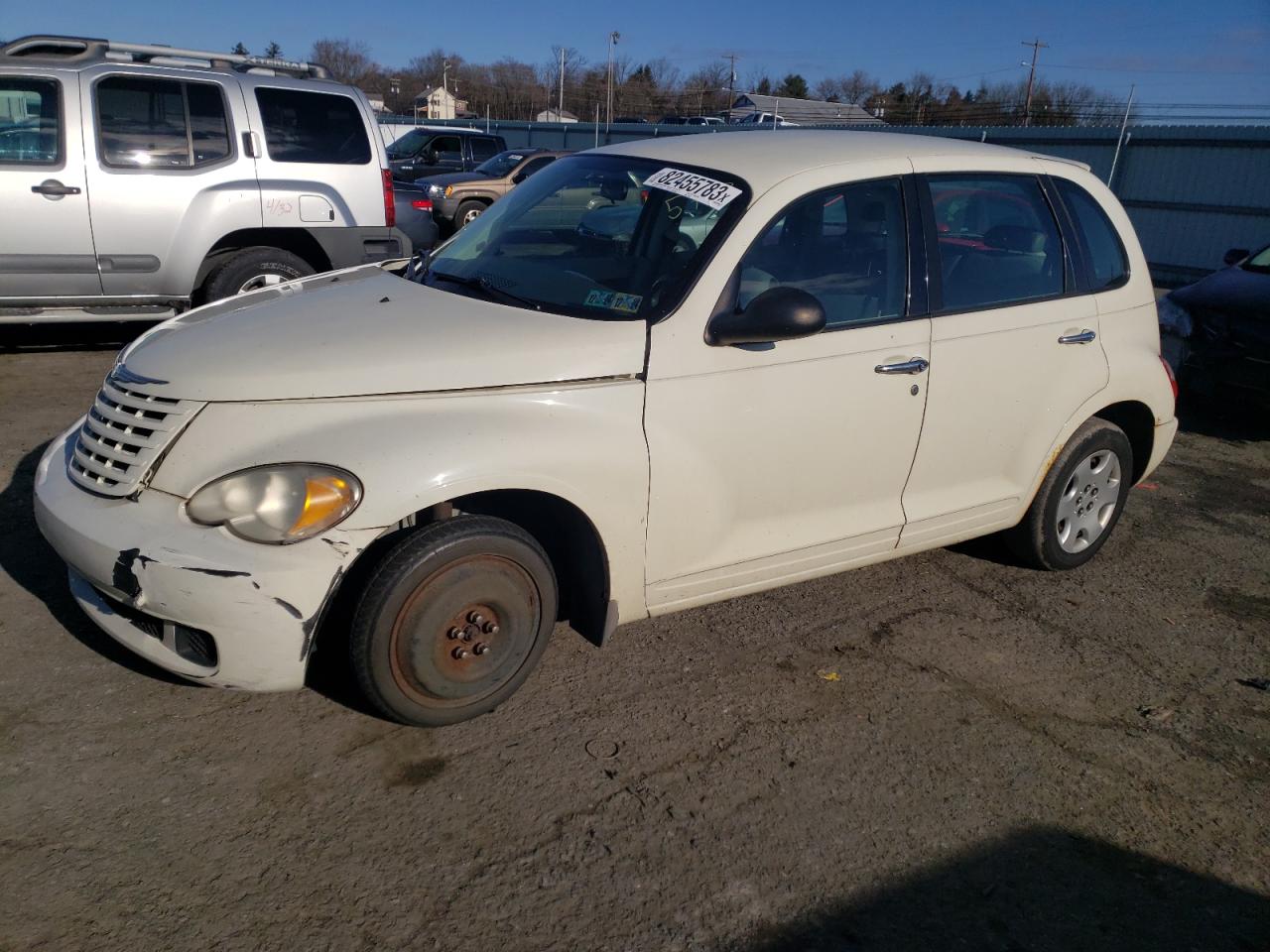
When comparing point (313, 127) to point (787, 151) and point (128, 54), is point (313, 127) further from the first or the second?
point (787, 151)

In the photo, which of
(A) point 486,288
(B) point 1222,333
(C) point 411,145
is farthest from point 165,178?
(C) point 411,145

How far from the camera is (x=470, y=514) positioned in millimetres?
3172

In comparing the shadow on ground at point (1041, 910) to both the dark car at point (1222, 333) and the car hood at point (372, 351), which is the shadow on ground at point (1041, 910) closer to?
the car hood at point (372, 351)

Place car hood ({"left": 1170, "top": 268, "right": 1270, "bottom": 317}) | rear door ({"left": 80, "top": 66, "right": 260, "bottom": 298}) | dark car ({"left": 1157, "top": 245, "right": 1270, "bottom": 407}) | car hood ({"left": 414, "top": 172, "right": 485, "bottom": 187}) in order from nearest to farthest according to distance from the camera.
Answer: rear door ({"left": 80, "top": 66, "right": 260, "bottom": 298}), dark car ({"left": 1157, "top": 245, "right": 1270, "bottom": 407}), car hood ({"left": 1170, "top": 268, "right": 1270, "bottom": 317}), car hood ({"left": 414, "top": 172, "right": 485, "bottom": 187})

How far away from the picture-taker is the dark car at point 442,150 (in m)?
19.8

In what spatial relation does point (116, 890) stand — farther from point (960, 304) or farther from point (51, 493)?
point (960, 304)

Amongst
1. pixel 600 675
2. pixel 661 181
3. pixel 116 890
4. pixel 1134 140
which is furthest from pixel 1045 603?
pixel 1134 140

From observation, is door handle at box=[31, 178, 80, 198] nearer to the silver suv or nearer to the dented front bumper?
the silver suv

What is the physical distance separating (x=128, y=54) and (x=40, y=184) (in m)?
1.25

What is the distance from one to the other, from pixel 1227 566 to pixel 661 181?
11.5ft

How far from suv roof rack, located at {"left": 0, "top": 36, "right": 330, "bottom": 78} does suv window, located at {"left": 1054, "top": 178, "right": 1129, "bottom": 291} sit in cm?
609

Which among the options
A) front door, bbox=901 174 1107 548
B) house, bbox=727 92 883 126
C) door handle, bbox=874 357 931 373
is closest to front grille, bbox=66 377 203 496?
door handle, bbox=874 357 931 373

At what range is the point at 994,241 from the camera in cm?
423

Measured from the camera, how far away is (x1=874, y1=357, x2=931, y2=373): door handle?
3.72 meters
